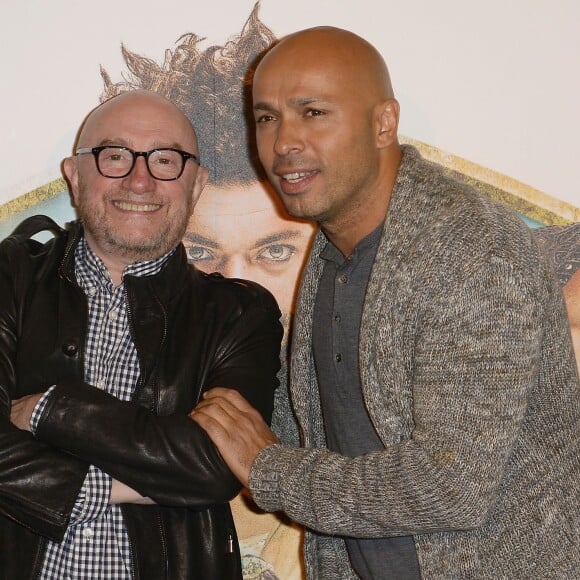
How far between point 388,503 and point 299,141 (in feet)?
3.01

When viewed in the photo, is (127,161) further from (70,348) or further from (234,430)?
(234,430)

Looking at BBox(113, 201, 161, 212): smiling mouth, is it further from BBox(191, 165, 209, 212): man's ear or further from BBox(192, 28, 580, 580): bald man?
BBox(192, 28, 580, 580): bald man

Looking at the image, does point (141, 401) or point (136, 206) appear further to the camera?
point (136, 206)

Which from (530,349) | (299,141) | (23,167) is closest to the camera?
(530,349)

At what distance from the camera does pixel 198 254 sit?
285cm

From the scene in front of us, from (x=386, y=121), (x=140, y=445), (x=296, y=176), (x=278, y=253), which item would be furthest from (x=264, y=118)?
(x=140, y=445)

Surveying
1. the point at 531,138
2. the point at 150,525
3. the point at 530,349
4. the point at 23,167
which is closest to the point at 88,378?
the point at 150,525

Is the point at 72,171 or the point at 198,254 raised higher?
the point at 72,171

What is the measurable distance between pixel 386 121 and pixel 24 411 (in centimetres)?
119

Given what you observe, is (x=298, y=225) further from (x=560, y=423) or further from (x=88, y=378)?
(x=560, y=423)

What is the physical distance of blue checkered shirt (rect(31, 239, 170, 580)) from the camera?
2225 mm

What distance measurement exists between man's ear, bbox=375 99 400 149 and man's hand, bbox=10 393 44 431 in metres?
1.10

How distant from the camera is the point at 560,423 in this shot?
2090 mm

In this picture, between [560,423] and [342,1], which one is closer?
[560,423]
